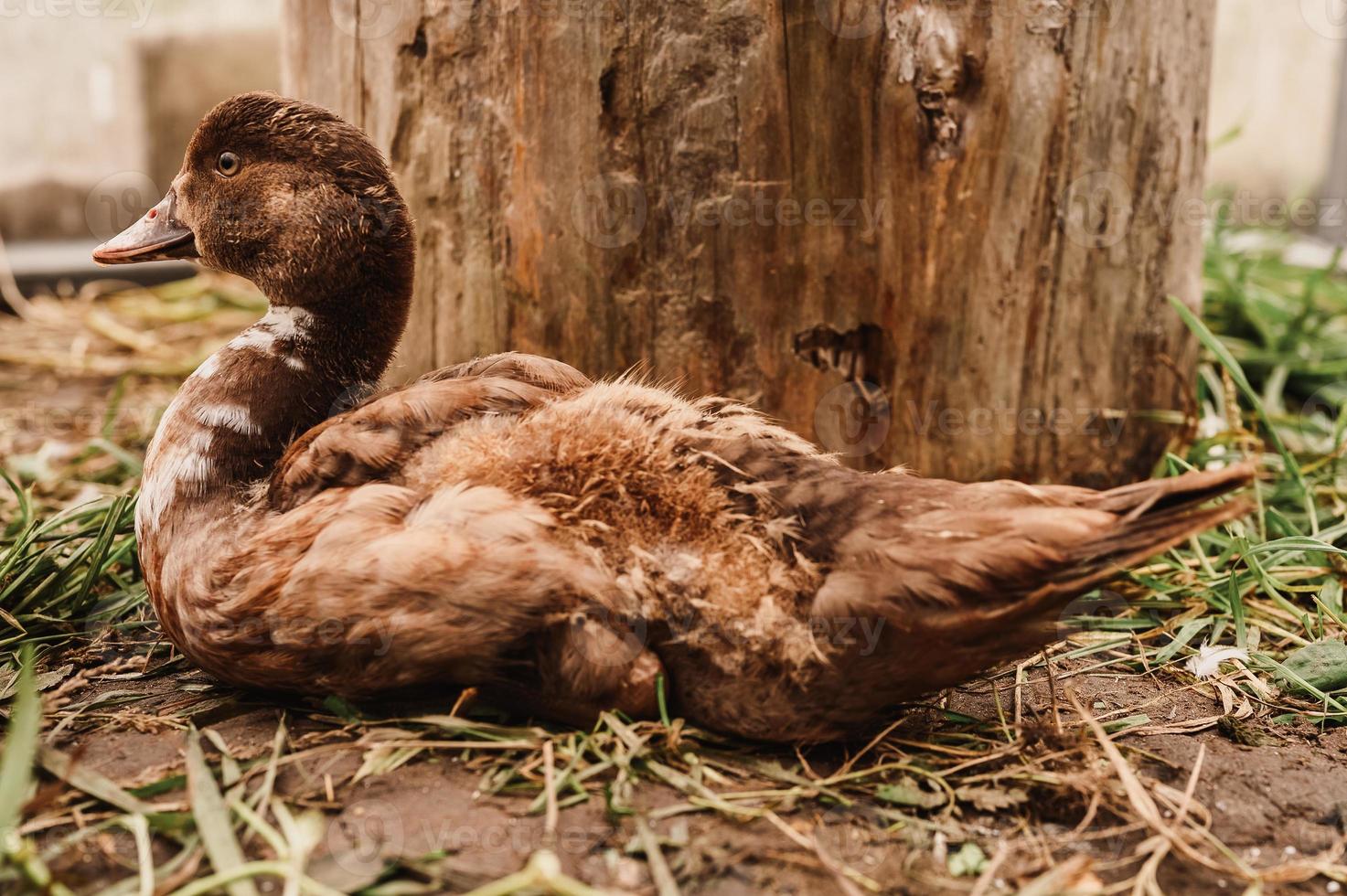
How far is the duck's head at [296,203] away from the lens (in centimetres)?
237

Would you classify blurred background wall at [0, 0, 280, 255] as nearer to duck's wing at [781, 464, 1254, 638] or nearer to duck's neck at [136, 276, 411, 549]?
duck's neck at [136, 276, 411, 549]

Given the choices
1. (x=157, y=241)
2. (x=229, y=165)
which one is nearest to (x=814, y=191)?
(x=229, y=165)

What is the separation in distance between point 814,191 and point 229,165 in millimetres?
1361

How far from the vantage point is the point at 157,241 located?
101 inches

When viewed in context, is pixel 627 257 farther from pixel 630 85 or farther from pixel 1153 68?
pixel 1153 68

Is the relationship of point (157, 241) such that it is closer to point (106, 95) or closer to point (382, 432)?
point (382, 432)

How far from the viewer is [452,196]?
9.75ft

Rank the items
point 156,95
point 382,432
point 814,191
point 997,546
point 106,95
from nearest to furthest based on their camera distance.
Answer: point 997,546 < point 382,432 < point 814,191 < point 106,95 < point 156,95

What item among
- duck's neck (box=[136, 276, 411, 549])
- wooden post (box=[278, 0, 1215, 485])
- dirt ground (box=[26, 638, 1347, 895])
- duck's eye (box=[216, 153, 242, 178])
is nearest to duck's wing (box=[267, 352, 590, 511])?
duck's neck (box=[136, 276, 411, 549])

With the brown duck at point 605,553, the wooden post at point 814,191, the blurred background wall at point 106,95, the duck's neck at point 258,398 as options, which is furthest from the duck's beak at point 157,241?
the blurred background wall at point 106,95

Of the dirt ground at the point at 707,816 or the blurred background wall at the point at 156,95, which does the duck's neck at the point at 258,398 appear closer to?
the dirt ground at the point at 707,816

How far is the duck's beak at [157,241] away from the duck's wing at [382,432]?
25.4 inches

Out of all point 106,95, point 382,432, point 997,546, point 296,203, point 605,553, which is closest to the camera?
point 997,546

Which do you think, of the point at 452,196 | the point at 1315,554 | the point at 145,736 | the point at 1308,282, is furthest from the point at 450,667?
the point at 1308,282
